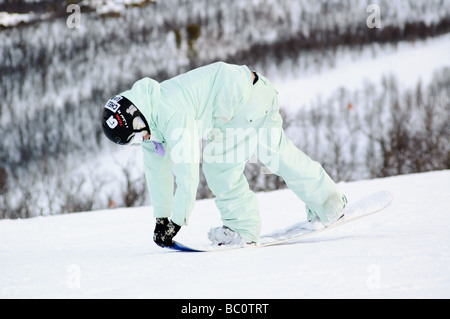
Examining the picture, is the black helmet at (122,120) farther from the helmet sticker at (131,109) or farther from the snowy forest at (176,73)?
the snowy forest at (176,73)

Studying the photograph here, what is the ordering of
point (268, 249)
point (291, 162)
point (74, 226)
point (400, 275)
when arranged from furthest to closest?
point (74, 226)
point (291, 162)
point (268, 249)
point (400, 275)

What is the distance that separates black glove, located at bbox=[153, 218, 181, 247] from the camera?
275 centimetres

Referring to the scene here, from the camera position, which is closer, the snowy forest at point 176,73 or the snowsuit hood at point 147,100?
the snowsuit hood at point 147,100

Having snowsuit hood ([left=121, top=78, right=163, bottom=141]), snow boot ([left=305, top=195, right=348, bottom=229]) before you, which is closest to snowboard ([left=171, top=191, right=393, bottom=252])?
snow boot ([left=305, top=195, right=348, bottom=229])

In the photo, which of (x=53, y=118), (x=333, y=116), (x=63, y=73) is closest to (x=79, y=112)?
(x=53, y=118)

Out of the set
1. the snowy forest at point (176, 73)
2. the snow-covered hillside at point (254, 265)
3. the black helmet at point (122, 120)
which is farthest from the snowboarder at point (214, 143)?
the snowy forest at point (176, 73)

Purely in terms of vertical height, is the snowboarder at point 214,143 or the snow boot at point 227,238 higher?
the snowboarder at point 214,143

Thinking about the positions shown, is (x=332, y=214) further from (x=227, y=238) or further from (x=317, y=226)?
(x=227, y=238)

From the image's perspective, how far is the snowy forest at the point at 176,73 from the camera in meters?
44.8

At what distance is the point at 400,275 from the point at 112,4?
102 meters

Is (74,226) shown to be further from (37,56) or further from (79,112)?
(37,56)

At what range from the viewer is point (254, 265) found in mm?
2328

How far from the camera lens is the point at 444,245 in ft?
8.06

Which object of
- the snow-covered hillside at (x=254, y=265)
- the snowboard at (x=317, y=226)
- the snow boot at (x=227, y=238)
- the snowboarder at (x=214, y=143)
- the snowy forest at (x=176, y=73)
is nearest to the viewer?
the snow-covered hillside at (x=254, y=265)
